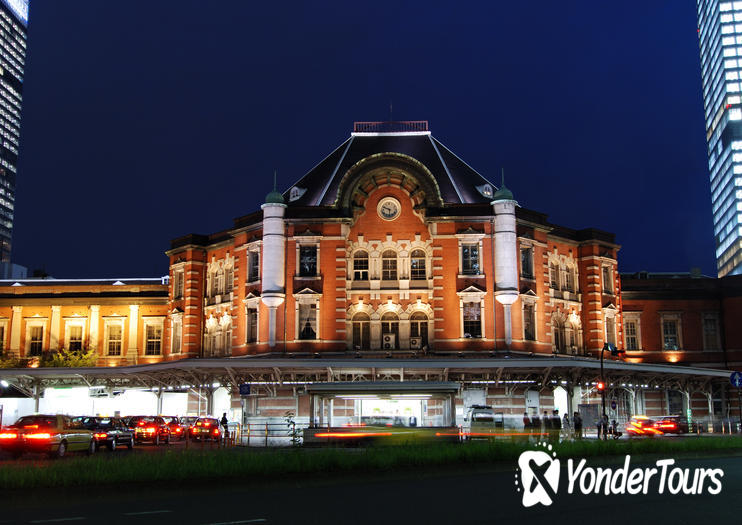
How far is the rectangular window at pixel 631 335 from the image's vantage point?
2591 inches

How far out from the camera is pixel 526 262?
56188 millimetres

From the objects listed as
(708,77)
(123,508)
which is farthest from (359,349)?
(708,77)

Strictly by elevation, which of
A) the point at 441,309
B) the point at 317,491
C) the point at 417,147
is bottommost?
the point at 317,491

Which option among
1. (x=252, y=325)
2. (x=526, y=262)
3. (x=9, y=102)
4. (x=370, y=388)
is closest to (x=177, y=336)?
(x=252, y=325)

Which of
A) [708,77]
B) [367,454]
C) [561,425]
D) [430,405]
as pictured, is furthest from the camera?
[708,77]

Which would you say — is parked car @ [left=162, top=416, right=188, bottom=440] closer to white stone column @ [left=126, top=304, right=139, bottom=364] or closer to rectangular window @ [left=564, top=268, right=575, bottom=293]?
white stone column @ [left=126, top=304, right=139, bottom=364]

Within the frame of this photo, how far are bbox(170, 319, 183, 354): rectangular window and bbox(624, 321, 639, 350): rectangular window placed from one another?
3397cm

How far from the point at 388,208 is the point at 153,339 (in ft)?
77.3

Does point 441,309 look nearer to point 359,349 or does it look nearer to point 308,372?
point 359,349

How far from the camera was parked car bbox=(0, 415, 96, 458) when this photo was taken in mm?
Result: 30156

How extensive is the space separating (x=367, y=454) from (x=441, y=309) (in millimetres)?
30249

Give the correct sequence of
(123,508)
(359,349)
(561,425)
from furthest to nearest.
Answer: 1. (359,349)
2. (561,425)
3. (123,508)

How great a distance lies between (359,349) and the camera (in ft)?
171

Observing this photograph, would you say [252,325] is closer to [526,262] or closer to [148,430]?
[148,430]
